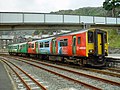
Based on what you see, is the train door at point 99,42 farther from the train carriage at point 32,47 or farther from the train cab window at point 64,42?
the train carriage at point 32,47

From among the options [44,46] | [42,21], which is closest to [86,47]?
[44,46]

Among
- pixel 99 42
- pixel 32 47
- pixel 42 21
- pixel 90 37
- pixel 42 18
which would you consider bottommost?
pixel 99 42

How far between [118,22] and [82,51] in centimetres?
2757

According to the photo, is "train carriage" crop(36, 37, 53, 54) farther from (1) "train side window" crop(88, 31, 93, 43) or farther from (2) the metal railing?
Answer: (1) "train side window" crop(88, 31, 93, 43)

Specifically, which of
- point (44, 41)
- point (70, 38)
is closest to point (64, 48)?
point (70, 38)

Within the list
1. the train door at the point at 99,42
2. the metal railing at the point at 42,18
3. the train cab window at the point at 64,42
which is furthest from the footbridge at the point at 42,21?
the train door at the point at 99,42

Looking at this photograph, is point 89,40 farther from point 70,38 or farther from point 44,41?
point 44,41

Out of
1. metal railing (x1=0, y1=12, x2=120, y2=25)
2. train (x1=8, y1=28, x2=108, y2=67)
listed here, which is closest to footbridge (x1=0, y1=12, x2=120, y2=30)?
metal railing (x1=0, y1=12, x2=120, y2=25)

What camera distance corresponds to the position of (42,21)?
119 ft

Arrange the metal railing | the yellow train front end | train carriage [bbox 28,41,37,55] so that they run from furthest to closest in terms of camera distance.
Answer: train carriage [bbox 28,41,37,55] < the metal railing < the yellow train front end

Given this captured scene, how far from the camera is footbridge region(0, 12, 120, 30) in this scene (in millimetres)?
34062

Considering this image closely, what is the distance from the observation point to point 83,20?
3969 cm

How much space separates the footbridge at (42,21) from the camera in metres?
34.1

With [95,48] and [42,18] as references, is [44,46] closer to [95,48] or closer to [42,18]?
[42,18]
